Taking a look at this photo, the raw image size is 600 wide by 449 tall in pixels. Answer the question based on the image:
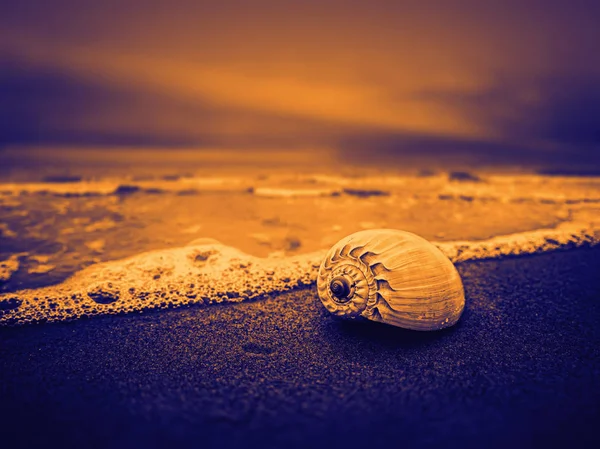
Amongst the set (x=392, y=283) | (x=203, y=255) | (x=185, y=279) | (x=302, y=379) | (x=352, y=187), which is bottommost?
(x=302, y=379)

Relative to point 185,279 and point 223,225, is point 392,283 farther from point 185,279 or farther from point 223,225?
point 223,225

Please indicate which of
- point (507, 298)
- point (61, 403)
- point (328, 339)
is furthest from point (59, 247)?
point (507, 298)

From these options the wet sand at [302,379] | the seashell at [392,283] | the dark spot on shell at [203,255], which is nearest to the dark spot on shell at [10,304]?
the wet sand at [302,379]

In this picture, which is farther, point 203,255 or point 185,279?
point 203,255

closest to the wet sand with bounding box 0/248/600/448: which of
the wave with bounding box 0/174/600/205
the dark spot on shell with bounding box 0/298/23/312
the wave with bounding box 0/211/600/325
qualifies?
the wave with bounding box 0/211/600/325

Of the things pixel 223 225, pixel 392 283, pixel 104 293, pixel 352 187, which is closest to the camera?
pixel 392 283

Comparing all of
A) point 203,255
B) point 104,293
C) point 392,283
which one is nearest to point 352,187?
point 203,255

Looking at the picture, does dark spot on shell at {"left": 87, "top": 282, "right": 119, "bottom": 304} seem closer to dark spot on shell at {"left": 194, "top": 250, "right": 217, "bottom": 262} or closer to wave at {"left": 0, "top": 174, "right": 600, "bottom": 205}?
dark spot on shell at {"left": 194, "top": 250, "right": 217, "bottom": 262}
